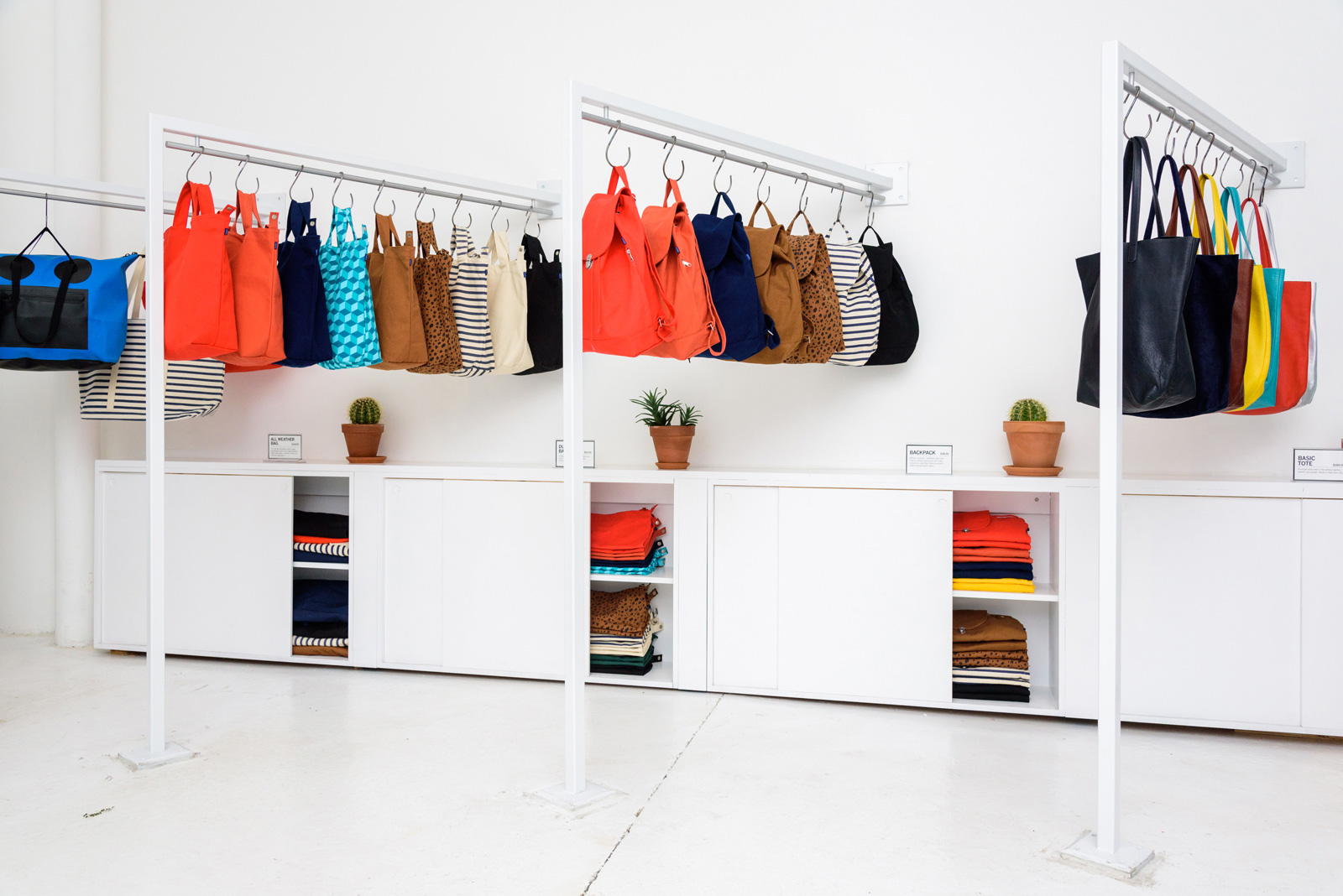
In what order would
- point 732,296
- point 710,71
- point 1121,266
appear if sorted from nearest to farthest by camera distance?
point 1121,266
point 732,296
point 710,71

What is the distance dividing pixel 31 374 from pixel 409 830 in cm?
356

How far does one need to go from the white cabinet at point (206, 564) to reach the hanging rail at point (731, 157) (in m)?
2.20

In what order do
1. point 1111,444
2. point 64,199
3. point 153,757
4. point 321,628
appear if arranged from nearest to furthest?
1. point 1111,444
2. point 153,757
3. point 64,199
4. point 321,628

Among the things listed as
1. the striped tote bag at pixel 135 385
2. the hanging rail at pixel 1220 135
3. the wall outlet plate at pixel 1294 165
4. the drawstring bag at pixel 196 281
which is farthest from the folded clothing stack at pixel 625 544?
the wall outlet plate at pixel 1294 165

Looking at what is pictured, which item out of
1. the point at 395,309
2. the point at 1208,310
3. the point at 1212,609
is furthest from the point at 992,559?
the point at 395,309

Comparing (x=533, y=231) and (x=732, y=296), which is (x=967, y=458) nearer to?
(x=732, y=296)

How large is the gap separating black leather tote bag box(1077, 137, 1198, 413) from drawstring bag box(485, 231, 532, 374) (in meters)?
2.04

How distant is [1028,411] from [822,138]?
1.37 meters

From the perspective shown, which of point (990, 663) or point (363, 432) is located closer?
point (990, 663)

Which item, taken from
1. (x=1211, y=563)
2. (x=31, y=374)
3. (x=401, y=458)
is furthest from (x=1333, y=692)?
(x=31, y=374)

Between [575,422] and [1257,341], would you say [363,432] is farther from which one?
[1257,341]

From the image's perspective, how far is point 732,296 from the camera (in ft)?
9.27

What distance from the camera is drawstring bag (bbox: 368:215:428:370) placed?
324 centimetres

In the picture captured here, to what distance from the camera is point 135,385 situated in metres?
3.68
